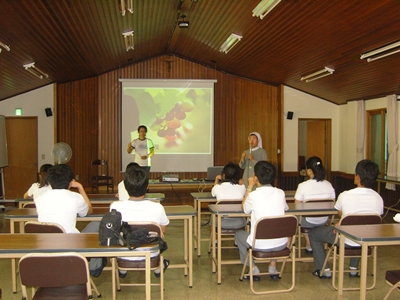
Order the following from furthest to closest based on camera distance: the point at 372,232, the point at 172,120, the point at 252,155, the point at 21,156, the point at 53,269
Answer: the point at 172,120
the point at 21,156
the point at 252,155
the point at 372,232
the point at 53,269

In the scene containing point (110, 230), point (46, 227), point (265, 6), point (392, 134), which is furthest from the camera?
point (392, 134)

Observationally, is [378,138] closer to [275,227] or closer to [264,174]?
[264,174]

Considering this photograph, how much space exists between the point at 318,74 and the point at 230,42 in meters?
1.93

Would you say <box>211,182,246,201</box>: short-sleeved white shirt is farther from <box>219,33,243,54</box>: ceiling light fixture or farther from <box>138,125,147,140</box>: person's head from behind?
<box>219,33,243,54</box>: ceiling light fixture

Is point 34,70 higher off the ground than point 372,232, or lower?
higher

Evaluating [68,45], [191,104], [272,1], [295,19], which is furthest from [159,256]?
[191,104]

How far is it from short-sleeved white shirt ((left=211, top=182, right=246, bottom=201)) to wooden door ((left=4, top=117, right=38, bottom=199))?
6.37m

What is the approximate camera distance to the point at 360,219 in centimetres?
361

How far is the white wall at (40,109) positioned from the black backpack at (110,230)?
7.55 metres

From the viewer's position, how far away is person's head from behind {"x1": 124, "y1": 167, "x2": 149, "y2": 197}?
3242 millimetres

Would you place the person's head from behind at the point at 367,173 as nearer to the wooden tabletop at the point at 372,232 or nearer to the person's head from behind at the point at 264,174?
the wooden tabletop at the point at 372,232

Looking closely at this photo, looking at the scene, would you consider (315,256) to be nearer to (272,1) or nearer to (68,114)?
(272,1)

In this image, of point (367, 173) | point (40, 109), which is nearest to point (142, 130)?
point (40, 109)

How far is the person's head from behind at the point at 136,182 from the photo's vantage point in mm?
3242
